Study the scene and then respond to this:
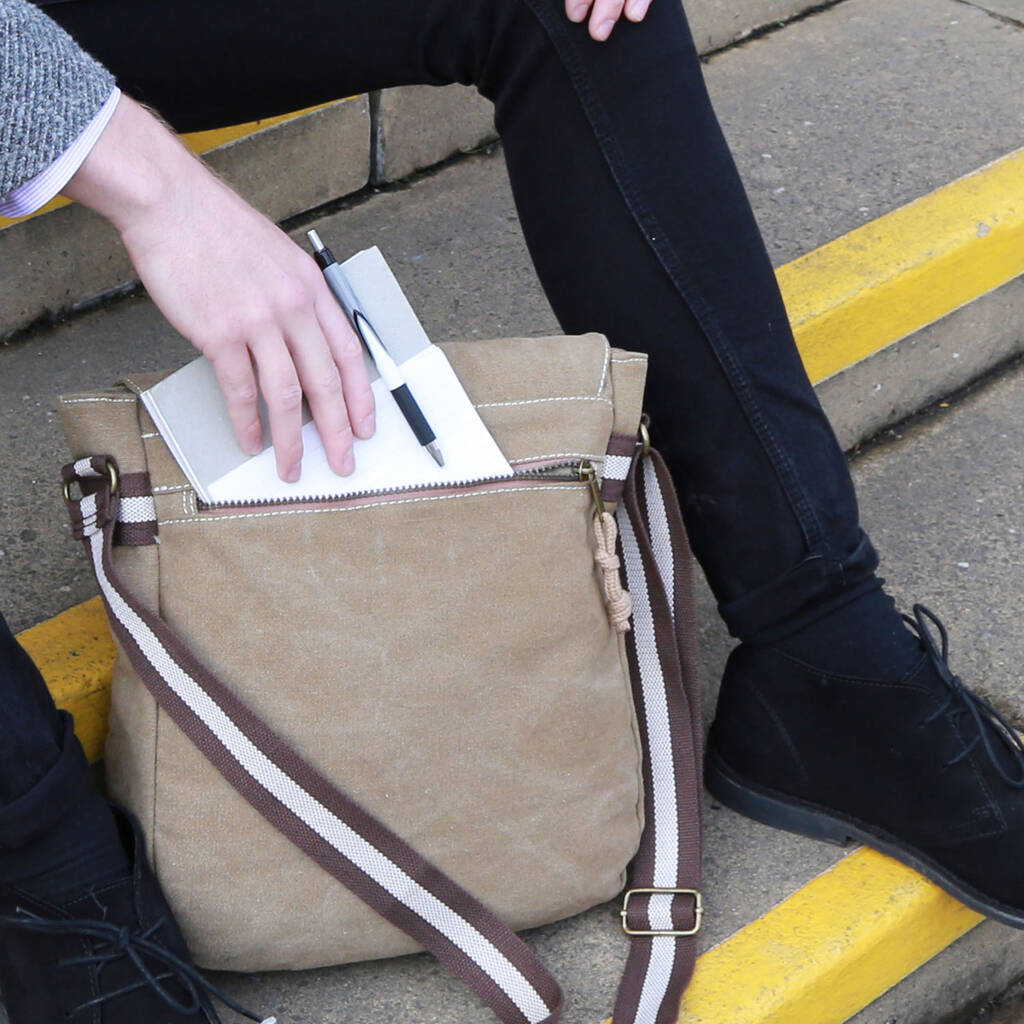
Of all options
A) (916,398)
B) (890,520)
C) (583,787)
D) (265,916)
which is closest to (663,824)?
(583,787)

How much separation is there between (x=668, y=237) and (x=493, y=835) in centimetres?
54

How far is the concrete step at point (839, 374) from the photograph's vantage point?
4.00 ft

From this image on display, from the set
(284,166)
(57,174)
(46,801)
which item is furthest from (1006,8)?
(46,801)

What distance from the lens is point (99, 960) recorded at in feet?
3.33

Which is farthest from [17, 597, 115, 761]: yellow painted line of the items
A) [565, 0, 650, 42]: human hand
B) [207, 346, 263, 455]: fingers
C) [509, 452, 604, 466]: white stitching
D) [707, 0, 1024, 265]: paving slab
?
[707, 0, 1024, 265]: paving slab

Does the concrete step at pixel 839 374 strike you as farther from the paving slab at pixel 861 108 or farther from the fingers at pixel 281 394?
the fingers at pixel 281 394

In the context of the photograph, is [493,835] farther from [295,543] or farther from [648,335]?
[648,335]

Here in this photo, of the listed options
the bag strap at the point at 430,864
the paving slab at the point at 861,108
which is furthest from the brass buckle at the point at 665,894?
the paving slab at the point at 861,108

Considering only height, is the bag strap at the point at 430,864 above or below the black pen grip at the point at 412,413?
below

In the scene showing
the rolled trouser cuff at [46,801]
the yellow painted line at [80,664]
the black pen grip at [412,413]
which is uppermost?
the black pen grip at [412,413]

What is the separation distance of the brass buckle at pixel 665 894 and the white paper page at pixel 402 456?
0.42m

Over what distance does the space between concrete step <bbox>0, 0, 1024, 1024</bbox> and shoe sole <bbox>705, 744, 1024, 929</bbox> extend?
2cm

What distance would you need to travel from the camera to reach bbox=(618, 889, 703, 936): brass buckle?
1198mm

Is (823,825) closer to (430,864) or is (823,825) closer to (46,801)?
(430,864)
